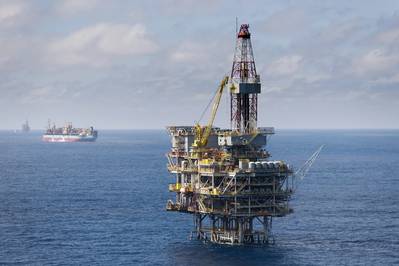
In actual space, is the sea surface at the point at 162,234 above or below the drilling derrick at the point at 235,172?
below

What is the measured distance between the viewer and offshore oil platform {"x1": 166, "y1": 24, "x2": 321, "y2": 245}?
115 m

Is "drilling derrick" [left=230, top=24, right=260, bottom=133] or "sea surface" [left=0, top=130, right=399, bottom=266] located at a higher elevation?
"drilling derrick" [left=230, top=24, right=260, bottom=133]

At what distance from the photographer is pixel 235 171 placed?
114m

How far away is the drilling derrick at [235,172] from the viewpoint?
379ft

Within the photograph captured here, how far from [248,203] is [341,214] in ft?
153

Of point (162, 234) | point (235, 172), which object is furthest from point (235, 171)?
point (162, 234)

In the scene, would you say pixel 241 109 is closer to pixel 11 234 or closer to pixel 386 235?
pixel 386 235

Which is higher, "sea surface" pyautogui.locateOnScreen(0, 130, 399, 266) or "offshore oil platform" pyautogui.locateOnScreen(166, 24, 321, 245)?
"offshore oil platform" pyautogui.locateOnScreen(166, 24, 321, 245)

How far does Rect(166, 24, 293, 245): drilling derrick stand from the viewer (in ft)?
379

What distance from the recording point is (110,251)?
387 ft

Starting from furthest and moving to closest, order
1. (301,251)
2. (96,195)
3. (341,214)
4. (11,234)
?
1. (96,195)
2. (341,214)
3. (11,234)
4. (301,251)

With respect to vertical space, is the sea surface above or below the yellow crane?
below

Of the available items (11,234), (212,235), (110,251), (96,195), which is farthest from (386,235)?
(96,195)

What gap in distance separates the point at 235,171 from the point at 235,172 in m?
0.34
